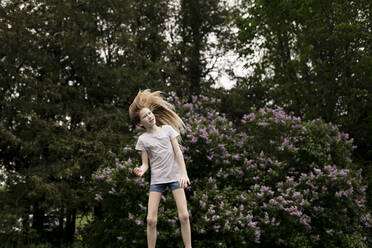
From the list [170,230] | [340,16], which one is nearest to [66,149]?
[170,230]

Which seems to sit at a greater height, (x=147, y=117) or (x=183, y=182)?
(x=147, y=117)

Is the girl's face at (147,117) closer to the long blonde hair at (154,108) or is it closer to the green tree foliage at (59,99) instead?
the long blonde hair at (154,108)

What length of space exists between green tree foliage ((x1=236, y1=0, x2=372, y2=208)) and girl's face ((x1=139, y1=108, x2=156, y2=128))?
8871mm

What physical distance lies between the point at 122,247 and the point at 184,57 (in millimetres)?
12112

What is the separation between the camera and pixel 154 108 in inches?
197

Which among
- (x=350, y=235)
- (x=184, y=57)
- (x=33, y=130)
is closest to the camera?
(x=350, y=235)

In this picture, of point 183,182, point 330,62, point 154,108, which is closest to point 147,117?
point 154,108

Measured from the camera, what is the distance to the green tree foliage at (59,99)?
39.3ft

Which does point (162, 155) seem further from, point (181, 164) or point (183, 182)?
point (183, 182)

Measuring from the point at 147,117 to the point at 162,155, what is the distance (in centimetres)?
47

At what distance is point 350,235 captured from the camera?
9.21 meters

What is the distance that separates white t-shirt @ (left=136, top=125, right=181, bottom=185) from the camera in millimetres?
4605

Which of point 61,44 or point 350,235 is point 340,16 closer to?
point 350,235

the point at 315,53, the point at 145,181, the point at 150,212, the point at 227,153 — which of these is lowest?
the point at 150,212
